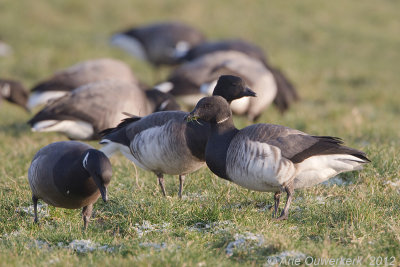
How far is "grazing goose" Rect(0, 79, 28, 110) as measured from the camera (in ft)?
39.5

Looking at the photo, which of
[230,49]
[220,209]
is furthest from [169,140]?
[230,49]

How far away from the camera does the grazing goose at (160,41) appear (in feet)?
51.0

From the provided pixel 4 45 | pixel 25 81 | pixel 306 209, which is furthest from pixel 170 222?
pixel 4 45

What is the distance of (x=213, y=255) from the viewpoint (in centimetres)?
463

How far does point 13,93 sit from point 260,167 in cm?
821

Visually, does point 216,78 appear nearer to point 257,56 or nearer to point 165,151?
point 257,56

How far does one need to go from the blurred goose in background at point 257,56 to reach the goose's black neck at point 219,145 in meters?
6.66

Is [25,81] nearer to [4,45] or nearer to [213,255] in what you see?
→ [4,45]

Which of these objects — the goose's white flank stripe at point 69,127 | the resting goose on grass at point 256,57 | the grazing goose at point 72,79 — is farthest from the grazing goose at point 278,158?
the resting goose on grass at point 256,57

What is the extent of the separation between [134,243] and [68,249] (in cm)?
57

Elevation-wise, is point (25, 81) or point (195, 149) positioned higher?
point (195, 149)

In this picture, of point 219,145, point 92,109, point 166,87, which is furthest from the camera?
point 166,87

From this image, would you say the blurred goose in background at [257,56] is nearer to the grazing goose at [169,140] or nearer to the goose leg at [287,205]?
the grazing goose at [169,140]

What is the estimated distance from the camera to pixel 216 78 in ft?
36.1
